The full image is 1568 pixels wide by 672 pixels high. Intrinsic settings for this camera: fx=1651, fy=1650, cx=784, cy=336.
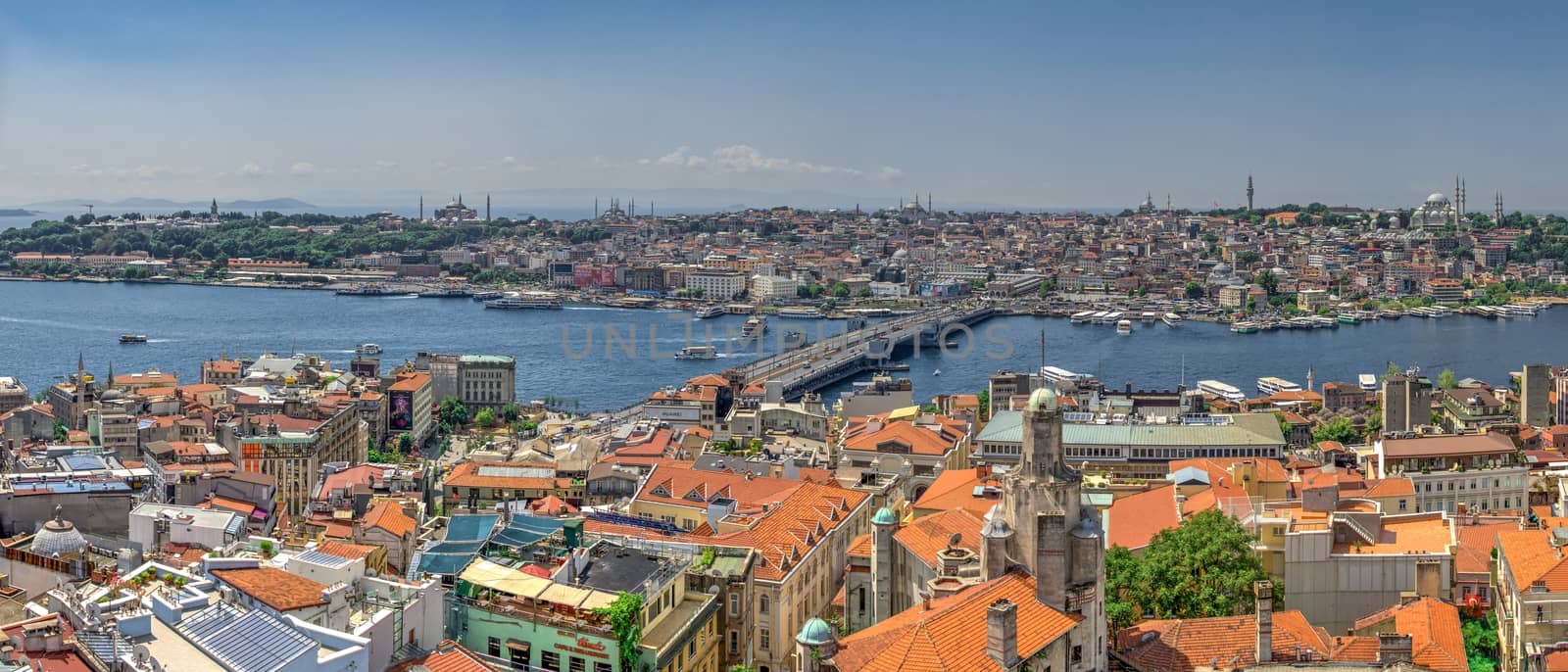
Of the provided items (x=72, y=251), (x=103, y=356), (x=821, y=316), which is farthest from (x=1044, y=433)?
(x=72, y=251)

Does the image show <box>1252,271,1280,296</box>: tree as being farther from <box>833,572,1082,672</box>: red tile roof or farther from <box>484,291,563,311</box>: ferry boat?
<box>833,572,1082,672</box>: red tile roof

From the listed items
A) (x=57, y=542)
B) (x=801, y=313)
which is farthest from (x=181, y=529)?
(x=801, y=313)

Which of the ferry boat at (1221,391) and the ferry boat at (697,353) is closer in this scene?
the ferry boat at (1221,391)

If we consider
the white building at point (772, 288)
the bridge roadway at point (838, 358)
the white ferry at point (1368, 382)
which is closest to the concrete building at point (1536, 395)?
the white ferry at point (1368, 382)

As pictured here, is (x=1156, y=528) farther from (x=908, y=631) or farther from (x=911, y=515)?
(x=908, y=631)

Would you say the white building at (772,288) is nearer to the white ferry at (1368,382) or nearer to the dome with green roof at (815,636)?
the white ferry at (1368,382)

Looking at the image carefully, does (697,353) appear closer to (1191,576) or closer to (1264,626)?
(1191,576)

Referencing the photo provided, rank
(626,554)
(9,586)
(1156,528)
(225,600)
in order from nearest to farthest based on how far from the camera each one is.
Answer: (225,600) < (9,586) < (626,554) < (1156,528)
